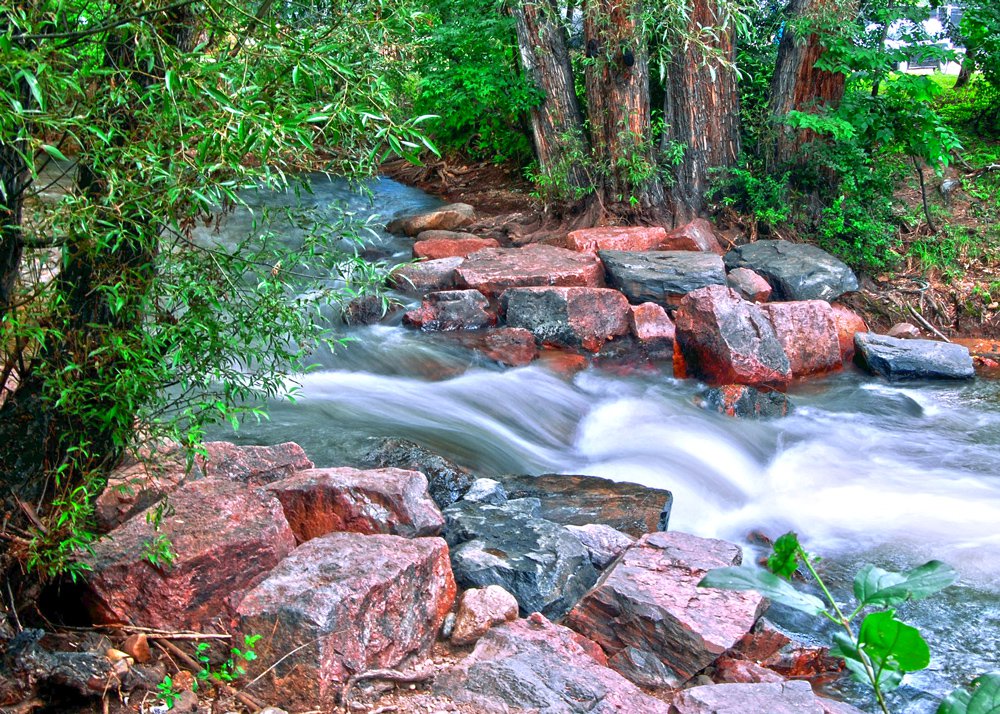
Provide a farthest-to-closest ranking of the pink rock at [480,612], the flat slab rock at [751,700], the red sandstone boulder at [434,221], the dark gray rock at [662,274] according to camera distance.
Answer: the red sandstone boulder at [434,221], the dark gray rock at [662,274], the pink rock at [480,612], the flat slab rock at [751,700]

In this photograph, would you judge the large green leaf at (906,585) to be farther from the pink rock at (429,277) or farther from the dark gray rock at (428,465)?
the pink rock at (429,277)

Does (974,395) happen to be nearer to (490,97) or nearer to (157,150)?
(490,97)

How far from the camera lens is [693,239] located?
1039cm

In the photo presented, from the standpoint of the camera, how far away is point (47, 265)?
3586mm

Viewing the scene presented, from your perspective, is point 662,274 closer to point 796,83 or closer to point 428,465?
point 796,83

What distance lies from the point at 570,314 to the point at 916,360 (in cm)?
322

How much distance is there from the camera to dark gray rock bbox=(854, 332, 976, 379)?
8.47 m

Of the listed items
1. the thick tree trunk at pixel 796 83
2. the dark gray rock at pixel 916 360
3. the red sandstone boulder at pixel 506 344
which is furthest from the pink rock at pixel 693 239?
the red sandstone boulder at pixel 506 344

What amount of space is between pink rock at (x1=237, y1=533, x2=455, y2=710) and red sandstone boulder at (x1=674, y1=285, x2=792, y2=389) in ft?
15.1

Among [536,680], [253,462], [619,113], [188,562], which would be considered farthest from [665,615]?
[619,113]

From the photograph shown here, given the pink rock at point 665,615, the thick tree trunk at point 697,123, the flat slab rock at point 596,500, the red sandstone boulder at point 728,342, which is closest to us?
the pink rock at point 665,615

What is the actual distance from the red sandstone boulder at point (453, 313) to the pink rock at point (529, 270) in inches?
12.0

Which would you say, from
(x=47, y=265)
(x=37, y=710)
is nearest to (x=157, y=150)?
(x=47, y=265)

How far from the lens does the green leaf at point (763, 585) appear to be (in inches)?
50.1
